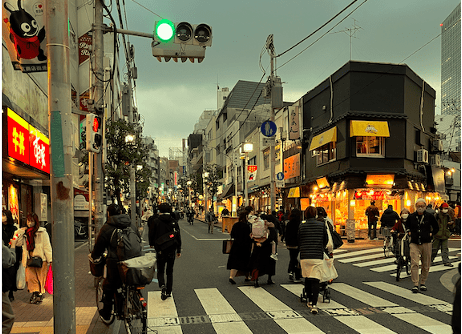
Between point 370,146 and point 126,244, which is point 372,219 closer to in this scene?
point 370,146

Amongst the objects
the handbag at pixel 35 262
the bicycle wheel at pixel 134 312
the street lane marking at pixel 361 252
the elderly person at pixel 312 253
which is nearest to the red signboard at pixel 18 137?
the handbag at pixel 35 262

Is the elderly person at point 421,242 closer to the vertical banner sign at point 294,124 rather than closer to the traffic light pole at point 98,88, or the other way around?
the traffic light pole at point 98,88

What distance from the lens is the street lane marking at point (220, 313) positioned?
268 inches

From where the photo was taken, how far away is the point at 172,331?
21.9 feet

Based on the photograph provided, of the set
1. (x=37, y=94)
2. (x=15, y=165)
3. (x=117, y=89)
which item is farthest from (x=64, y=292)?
(x=117, y=89)

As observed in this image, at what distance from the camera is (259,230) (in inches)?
421

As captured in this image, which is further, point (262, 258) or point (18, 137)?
point (18, 137)

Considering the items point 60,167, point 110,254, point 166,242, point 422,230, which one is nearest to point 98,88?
point 166,242

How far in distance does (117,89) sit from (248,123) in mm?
16270

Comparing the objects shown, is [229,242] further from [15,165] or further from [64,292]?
[15,165]

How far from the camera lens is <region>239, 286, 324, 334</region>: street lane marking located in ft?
22.2

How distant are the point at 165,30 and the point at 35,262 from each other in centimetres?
520

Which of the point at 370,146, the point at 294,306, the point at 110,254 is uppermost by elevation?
the point at 370,146

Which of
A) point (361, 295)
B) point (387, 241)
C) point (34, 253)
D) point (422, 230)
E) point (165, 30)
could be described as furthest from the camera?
point (387, 241)
